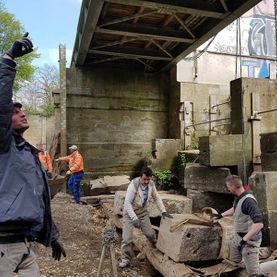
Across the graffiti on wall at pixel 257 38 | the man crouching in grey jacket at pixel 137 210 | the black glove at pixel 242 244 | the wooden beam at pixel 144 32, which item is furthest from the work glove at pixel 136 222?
the graffiti on wall at pixel 257 38

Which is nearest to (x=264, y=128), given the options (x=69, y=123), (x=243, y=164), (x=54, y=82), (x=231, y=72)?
(x=243, y=164)

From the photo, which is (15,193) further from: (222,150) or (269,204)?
(222,150)

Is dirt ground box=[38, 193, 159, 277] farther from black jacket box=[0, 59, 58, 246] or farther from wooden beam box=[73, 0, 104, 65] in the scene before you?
wooden beam box=[73, 0, 104, 65]

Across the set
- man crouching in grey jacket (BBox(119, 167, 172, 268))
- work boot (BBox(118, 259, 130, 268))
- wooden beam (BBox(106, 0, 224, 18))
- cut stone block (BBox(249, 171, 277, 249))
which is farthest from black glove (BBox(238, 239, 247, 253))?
wooden beam (BBox(106, 0, 224, 18))

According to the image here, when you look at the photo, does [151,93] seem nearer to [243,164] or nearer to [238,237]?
[243,164]

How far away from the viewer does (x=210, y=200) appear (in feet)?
25.8

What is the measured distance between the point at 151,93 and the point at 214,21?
16.1 feet

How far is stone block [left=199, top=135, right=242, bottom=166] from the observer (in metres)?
7.54

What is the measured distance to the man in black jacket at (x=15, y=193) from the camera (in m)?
2.29

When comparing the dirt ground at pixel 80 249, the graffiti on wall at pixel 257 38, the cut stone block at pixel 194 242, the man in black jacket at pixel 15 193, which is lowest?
the dirt ground at pixel 80 249

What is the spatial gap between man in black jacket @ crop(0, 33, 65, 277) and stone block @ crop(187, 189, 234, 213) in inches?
227

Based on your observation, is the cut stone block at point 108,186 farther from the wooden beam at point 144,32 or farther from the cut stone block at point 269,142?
the cut stone block at point 269,142

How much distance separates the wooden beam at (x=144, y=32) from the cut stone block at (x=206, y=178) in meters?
4.86

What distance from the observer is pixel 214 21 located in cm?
974
